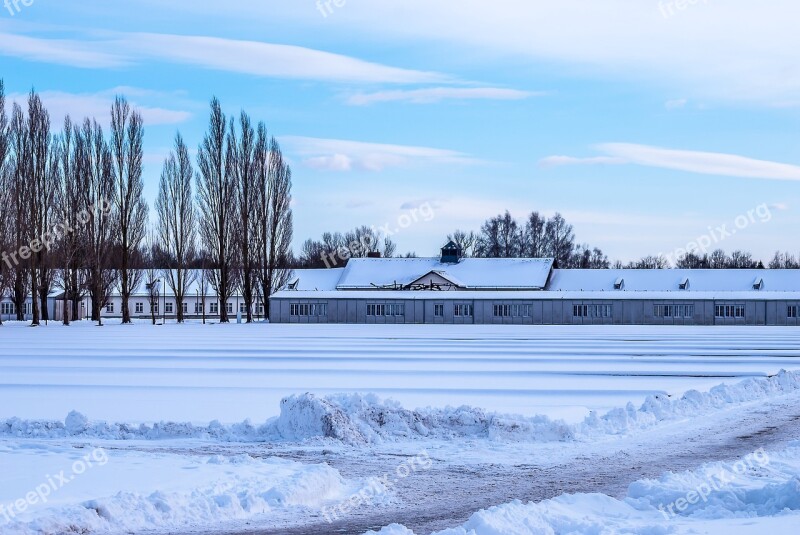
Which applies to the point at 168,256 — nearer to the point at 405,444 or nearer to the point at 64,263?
the point at 64,263

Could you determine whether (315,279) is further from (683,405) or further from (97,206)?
(683,405)

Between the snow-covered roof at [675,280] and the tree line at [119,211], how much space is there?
25.0 m

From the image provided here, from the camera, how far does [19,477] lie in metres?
9.80

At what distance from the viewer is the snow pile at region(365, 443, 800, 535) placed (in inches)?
304

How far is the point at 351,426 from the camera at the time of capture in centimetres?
1343

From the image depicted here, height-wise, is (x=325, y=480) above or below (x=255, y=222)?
below

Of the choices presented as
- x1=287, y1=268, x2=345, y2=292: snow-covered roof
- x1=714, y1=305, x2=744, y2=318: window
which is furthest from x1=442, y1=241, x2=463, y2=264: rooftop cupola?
x1=714, y1=305, x2=744, y2=318: window

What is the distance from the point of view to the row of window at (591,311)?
230ft

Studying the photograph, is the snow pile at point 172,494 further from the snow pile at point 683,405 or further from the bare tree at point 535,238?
the bare tree at point 535,238

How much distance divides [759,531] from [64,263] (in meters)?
61.3

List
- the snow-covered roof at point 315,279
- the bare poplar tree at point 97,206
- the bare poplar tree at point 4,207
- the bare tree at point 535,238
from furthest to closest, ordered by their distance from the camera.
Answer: the bare tree at point 535,238 → the snow-covered roof at point 315,279 → the bare poplar tree at point 97,206 → the bare poplar tree at point 4,207

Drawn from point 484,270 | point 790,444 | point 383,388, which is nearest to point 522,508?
point 790,444

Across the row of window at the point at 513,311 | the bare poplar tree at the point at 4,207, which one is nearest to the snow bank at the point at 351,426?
the bare poplar tree at the point at 4,207

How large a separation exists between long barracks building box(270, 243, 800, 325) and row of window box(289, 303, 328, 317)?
0.25 feet
